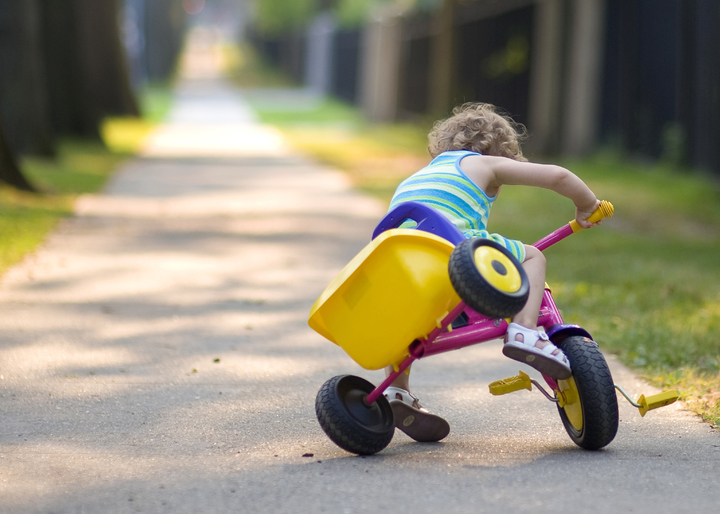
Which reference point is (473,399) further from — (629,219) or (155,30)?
(155,30)

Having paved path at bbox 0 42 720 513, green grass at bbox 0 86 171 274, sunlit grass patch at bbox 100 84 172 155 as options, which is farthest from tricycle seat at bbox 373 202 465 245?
sunlit grass patch at bbox 100 84 172 155

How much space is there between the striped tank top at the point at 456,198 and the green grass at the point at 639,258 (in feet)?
4.06

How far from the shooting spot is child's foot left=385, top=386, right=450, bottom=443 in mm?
3471

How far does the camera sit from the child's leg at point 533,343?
3.15 meters

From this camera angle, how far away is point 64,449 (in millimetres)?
3381

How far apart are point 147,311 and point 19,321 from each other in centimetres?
72

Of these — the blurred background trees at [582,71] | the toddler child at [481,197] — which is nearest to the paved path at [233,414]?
the toddler child at [481,197]

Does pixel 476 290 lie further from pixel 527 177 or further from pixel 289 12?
pixel 289 12

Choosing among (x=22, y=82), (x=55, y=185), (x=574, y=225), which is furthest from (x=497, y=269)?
(x=22, y=82)

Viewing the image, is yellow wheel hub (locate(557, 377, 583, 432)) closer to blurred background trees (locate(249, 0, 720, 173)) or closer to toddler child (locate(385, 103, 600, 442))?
toddler child (locate(385, 103, 600, 442))

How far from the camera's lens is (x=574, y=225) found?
3717mm

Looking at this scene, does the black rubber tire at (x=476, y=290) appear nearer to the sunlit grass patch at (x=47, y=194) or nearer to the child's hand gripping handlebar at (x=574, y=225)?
the child's hand gripping handlebar at (x=574, y=225)

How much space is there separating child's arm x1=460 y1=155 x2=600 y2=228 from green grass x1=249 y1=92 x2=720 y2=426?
3.53ft

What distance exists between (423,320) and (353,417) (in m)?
0.42
